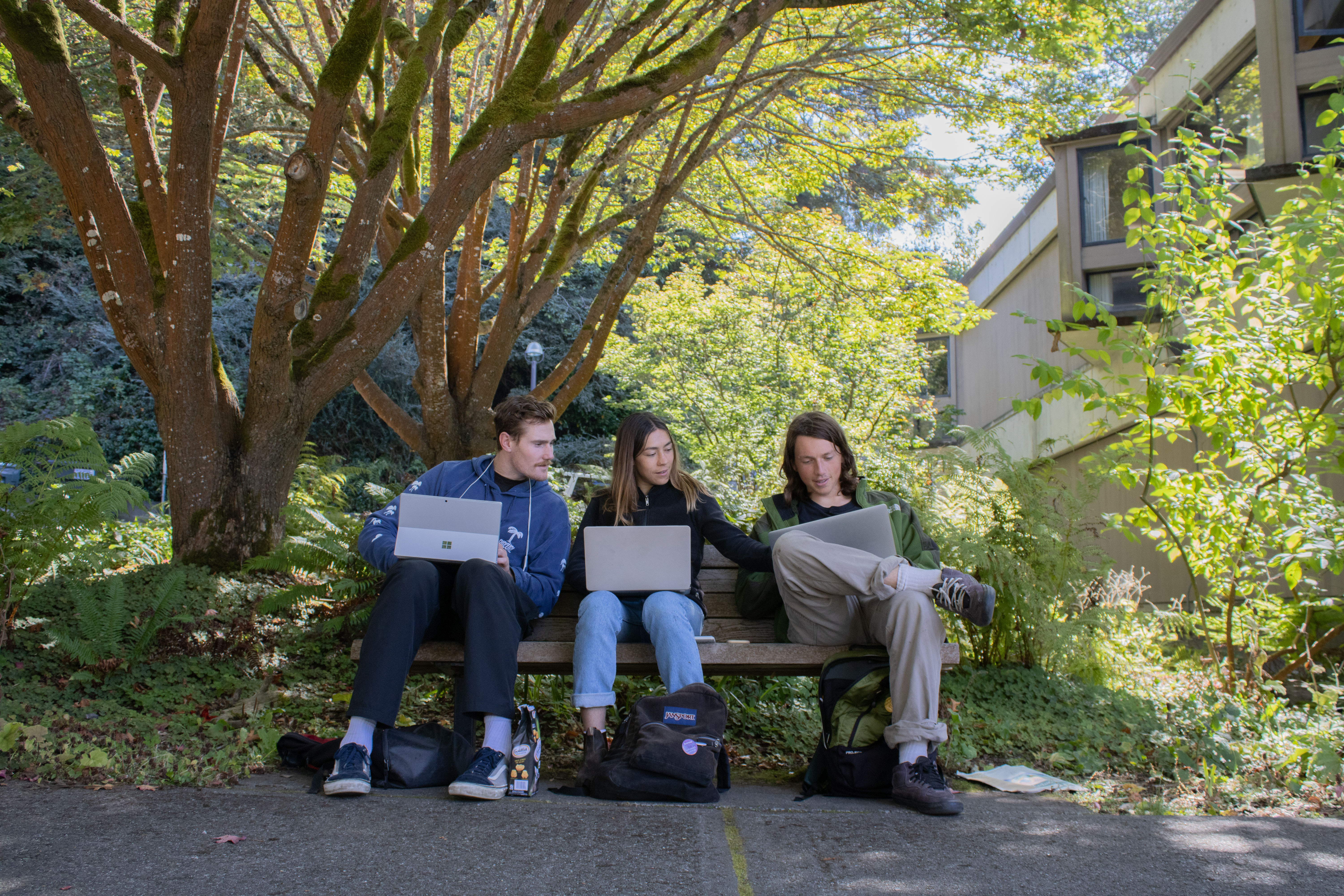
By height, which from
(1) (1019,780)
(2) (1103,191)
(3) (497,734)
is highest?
(2) (1103,191)

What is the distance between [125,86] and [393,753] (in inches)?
198

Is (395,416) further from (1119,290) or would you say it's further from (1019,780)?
(1119,290)

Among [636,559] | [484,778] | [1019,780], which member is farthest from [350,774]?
[1019,780]

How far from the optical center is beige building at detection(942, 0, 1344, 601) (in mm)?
9250

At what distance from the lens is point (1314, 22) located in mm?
9320

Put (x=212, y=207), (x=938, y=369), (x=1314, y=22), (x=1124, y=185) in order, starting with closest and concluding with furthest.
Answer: (x=212, y=207)
(x=1314, y=22)
(x=1124, y=185)
(x=938, y=369)

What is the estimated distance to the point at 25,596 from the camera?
5043 mm

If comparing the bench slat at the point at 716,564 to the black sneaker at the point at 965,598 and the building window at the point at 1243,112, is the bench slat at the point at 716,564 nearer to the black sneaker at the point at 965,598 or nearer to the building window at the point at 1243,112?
the black sneaker at the point at 965,598

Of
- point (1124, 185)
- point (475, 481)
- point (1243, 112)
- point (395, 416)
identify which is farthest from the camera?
point (1124, 185)

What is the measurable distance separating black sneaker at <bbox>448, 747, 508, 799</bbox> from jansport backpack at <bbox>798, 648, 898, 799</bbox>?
1124mm

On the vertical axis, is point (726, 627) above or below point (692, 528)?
below

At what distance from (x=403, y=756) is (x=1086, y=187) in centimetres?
1357

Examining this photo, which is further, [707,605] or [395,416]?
[395,416]

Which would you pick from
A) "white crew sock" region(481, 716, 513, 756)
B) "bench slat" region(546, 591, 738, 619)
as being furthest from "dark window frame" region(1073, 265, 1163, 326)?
"white crew sock" region(481, 716, 513, 756)
